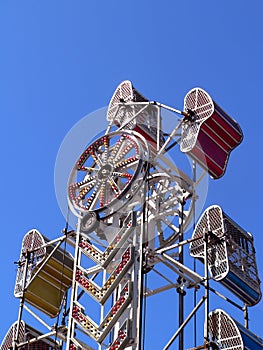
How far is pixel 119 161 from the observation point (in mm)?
34000

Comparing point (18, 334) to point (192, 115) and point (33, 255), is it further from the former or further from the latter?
point (192, 115)

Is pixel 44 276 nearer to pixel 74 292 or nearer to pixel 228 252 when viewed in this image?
pixel 74 292

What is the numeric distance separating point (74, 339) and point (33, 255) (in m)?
5.22

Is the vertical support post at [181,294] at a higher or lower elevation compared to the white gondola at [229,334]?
higher

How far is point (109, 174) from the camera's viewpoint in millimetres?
34031

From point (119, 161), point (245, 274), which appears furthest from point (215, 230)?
point (119, 161)

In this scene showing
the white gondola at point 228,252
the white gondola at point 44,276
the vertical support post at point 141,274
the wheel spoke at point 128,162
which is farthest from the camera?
the white gondola at point 44,276

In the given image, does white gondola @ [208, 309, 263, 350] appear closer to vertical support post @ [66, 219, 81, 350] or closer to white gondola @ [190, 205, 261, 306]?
white gondola @ [190, 205, 261, 306]

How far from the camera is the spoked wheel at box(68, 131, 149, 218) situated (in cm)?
3266

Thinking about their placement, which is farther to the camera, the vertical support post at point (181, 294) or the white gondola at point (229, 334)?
the vertical support post at point (181, 294)

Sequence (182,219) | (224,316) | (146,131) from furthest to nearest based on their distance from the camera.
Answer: (146,131) → (182,219) → (224,316)

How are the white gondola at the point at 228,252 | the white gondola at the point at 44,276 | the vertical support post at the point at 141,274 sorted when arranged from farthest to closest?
1. the white gondola at the point at 44,276
2. the white gondola at the point at 228,252
3. the vertical support post at the point at 141,274

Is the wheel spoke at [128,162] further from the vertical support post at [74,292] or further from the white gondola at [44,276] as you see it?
the white gondola at [44,276]

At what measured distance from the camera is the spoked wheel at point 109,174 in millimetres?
32656
